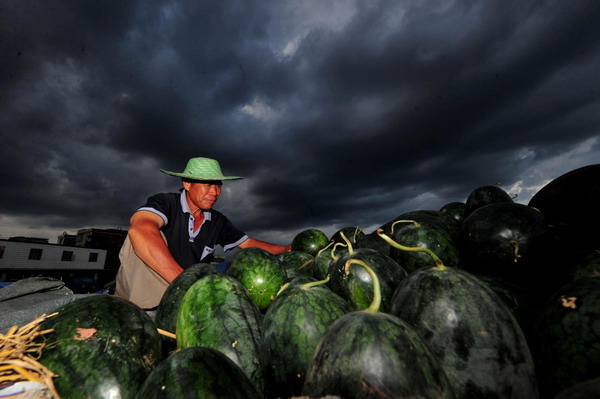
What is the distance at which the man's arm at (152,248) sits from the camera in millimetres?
3902

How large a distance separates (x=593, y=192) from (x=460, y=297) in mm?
2240

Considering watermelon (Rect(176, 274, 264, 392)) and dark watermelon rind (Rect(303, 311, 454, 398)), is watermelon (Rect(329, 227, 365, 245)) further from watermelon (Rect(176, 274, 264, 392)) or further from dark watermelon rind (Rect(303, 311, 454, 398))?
dark watermelon rind (Rect(303, 311, 454, 398))

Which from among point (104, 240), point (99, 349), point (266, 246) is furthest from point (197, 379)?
point (104, 240)

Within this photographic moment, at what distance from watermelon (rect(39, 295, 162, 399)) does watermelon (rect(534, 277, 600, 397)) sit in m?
2.26

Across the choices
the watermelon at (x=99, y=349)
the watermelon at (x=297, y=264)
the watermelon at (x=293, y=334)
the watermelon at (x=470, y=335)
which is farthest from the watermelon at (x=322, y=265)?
the watermelon at (x=99, y=349)

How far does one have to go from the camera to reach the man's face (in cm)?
534

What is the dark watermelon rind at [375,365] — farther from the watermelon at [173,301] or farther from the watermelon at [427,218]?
the watermelon at [427,218]

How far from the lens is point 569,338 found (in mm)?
1381

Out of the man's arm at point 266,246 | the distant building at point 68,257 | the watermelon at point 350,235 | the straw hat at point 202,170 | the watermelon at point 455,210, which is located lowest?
the distant building at point 68,257

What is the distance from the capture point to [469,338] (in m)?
1.36

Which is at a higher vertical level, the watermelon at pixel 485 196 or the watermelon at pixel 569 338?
the watermelon at pixel 485 196

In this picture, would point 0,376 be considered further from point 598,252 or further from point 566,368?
point 598,252

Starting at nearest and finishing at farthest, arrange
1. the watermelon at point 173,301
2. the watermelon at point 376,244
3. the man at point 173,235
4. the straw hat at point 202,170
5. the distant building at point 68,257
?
the watermelon at point 173,301 → the watermelon at point 376,244 → the man at point 173,235 → the straw hat at point 202,170 → the distant building at point 68,257

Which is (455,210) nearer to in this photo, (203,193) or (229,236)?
(203,193)
